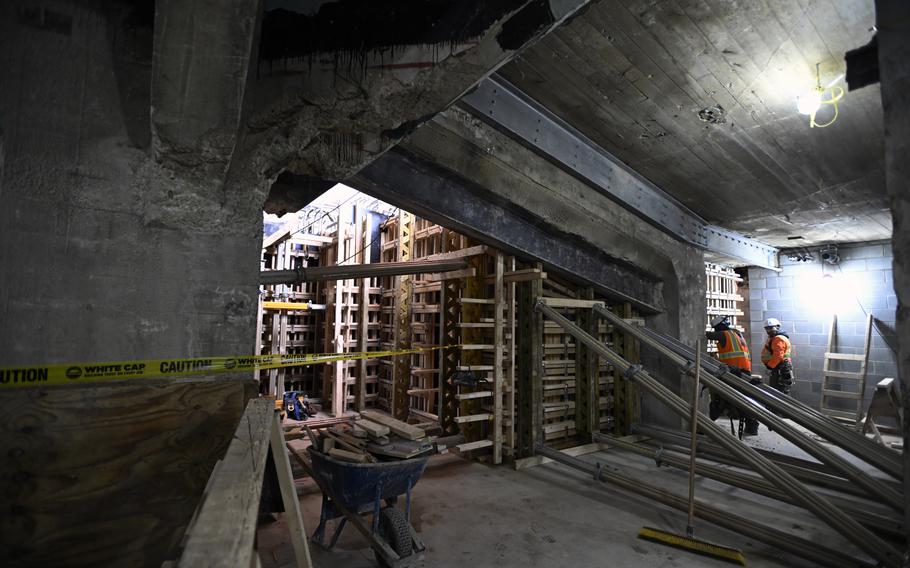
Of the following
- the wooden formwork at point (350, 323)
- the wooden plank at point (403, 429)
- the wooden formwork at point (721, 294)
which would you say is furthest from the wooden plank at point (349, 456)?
the wooden formwork at point (721, 294)

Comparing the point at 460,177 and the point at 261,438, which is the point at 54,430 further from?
the point at 460,177

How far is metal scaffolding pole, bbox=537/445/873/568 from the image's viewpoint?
352cm

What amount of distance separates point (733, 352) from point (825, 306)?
4675 mm

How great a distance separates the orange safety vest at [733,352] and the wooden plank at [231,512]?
8126mm

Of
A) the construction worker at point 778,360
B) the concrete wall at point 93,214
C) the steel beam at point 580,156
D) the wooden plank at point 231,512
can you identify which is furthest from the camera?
the construction worker at point 778,360

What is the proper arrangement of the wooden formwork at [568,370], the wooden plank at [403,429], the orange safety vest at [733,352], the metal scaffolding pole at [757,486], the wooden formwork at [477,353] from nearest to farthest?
the metal scaffolding pole at [757,486] < the wooden plank at [403,429] < the wooden formwork at [477,353] < the wooden formwork at [568,370] < the orange safety vest at [733,352]

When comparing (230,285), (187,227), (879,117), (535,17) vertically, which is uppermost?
(879,117)

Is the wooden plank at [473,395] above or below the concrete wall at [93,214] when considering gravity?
below

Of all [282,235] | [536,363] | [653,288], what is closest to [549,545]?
[536,363]

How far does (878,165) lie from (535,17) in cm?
593

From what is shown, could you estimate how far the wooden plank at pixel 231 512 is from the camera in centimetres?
95

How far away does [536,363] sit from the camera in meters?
6.41

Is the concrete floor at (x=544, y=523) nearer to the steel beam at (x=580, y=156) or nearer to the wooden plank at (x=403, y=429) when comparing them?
the wooden plank at (x=403, y=429)

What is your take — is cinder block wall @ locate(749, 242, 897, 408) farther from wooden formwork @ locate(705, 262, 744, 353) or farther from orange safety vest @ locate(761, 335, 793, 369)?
orange safety vest @ locate(761, 335, 793, 369)
